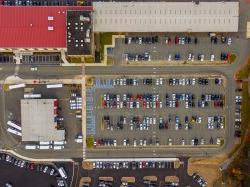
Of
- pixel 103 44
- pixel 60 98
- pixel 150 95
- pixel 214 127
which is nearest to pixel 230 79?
pixel 214 127

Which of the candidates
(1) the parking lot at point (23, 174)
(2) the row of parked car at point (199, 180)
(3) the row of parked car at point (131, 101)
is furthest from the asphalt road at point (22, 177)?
(2) the row of parked car at point (199, 180)

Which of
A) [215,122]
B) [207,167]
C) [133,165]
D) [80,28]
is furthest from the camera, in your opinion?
[207,167]

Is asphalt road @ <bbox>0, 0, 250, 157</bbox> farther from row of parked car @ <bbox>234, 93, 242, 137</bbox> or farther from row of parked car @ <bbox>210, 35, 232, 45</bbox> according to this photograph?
row of parked car @ <bbox>234, 93, 242, 137</bbox>

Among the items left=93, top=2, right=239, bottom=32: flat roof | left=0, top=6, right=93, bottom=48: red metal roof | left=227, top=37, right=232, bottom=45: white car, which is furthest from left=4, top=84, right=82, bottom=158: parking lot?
left=227, top=37, right=232, bottom=45: white car

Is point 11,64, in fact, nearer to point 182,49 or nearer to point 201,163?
point 182,49

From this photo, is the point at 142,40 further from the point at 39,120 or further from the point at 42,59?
the point at 39,120

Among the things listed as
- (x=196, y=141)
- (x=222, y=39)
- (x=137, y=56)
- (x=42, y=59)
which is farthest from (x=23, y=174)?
(x=222, y=39)
